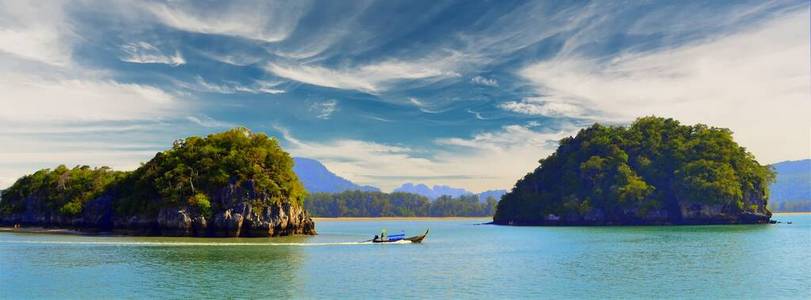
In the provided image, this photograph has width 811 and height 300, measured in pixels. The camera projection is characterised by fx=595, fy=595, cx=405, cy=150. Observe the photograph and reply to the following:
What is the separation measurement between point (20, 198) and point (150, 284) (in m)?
122

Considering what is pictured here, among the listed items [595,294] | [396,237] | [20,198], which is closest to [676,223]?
[396,237]

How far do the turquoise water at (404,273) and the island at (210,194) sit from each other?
1063 inches

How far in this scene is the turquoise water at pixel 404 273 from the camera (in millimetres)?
34844

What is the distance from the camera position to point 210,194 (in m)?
95.1

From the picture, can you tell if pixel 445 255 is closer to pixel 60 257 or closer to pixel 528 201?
pixel 60 257

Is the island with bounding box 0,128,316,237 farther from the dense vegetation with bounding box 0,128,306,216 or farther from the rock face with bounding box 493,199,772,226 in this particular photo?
the rock face with bounding box 493,199,772,226

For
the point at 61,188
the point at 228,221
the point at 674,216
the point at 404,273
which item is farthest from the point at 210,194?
the point at 674,216

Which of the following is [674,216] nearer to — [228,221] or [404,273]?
[228,221]

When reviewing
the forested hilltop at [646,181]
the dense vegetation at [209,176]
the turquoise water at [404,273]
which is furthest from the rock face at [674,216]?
the turquoise water at [404,273]

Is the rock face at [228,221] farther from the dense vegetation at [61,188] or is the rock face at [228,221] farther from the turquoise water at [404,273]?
the turquoise water at [404,273]

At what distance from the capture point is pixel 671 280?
39406 millimetres

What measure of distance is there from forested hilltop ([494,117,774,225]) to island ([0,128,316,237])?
8170 cm

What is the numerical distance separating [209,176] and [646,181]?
113379 mm

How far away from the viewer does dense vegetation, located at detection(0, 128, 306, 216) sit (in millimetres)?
94625
